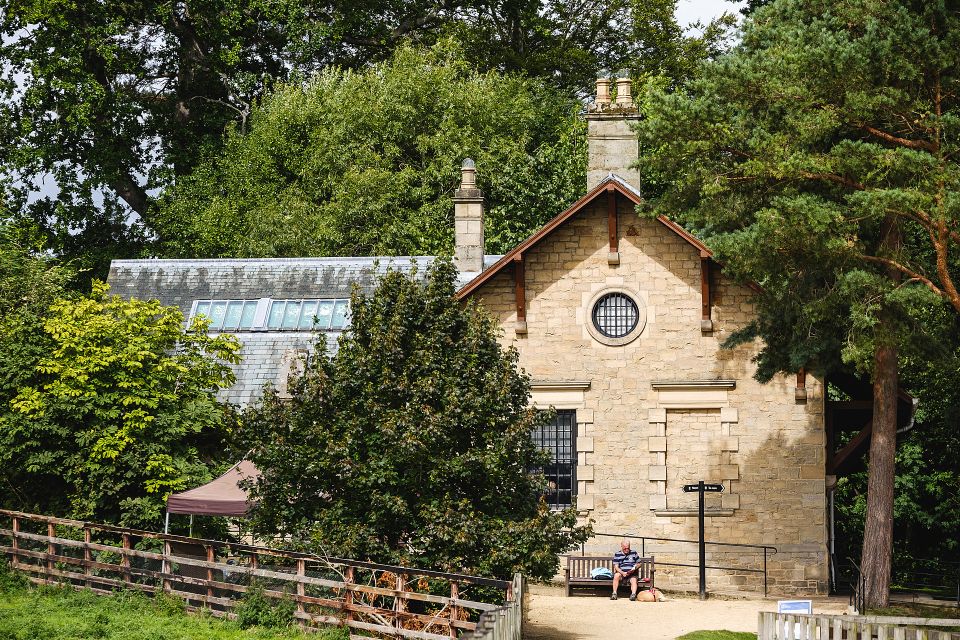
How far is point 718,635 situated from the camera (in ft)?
65.2

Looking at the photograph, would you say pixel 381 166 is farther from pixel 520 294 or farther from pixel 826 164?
pixel 826 164

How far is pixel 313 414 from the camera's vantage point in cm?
1955

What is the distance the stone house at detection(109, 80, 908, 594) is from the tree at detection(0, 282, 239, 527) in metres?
4.67

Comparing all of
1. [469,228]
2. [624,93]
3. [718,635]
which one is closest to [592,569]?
[718,635]

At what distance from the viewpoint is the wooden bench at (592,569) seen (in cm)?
2478

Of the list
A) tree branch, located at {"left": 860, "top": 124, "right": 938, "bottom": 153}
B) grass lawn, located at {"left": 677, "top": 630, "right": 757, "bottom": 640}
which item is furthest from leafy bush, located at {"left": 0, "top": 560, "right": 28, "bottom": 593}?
tree branch, located at {"left": 860, "top": 124, "right": 938, "bottom": 153}

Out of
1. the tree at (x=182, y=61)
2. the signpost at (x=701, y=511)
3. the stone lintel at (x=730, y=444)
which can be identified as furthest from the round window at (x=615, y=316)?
the tree at (x=182, y=61)

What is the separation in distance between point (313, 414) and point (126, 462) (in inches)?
239

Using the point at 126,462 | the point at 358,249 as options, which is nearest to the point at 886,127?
the point at 126,462

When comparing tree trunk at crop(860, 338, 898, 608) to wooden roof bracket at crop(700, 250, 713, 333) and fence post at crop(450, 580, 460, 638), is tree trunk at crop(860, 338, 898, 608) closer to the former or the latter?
wooden roof bracket at crop(700, 250, 713, 333)

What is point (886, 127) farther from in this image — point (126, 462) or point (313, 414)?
point (126, 462)

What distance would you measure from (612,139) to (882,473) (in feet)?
30.3

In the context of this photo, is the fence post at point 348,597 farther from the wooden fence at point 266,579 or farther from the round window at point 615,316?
the round window at point 615,316

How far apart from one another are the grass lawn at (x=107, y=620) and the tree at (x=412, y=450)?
1499 millimetres
